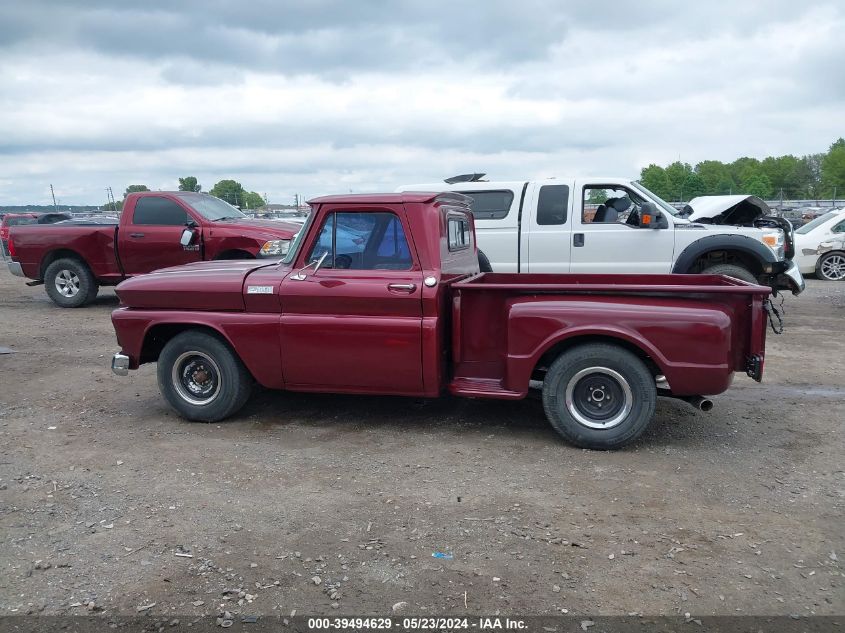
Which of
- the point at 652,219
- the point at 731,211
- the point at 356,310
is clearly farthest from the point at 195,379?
the point at 731,211

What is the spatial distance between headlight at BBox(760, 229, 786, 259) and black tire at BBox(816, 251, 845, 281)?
264 inches

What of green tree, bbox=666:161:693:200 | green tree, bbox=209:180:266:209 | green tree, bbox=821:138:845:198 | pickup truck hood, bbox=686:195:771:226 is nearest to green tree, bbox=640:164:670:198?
green tree, bbox=666:161:693:200

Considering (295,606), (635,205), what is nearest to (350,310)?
(295,606)

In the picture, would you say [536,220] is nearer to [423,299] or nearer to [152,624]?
[423,299]

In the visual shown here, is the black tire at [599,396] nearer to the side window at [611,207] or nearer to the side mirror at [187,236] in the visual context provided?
the side window at [611,207]

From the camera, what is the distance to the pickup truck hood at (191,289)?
545 centimetres

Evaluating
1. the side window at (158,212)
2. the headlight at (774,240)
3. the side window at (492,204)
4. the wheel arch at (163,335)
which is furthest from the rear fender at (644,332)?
the side window at (158,212)

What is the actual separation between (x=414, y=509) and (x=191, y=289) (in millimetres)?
2684

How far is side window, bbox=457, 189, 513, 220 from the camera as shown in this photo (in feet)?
31.6

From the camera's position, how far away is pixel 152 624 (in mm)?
3035

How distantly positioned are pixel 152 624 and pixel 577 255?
24.2ft

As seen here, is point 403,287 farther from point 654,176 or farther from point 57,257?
point 654,176

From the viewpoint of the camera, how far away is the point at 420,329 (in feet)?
16.3

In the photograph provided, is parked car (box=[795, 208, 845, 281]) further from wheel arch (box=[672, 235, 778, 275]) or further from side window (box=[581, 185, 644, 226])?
side window (box=[581, 185, 644, 226])
